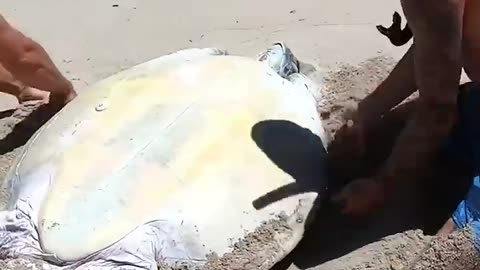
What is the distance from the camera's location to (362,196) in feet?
6.39

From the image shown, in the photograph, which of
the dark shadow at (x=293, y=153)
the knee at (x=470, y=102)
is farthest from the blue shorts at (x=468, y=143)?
the dark shadow at (x=293, y=153)

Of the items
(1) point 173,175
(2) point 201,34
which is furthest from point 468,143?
(2) point 201,34

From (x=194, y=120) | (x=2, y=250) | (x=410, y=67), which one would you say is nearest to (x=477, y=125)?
(x=410, y=67)

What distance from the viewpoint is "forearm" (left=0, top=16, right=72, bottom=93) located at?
94.6 inches

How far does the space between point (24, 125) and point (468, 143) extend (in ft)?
4.00

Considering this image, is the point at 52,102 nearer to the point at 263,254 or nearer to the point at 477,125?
the point at 263,254

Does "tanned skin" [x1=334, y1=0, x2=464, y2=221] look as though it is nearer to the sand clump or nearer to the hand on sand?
the hand on sand

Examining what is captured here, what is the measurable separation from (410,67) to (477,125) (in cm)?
20

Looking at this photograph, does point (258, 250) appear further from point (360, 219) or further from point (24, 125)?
point (24, 125)

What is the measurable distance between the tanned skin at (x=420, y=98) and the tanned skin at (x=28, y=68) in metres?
0.81

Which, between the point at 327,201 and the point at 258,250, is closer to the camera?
the point at 258,250

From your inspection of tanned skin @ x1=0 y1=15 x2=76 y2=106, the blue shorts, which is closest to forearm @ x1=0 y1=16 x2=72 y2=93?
tanned skin @ x1=0 y1=15 x2=76 y2=106

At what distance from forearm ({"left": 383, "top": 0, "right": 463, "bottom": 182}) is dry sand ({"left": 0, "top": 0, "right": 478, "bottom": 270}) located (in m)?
0.39

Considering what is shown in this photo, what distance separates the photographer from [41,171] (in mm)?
1807
